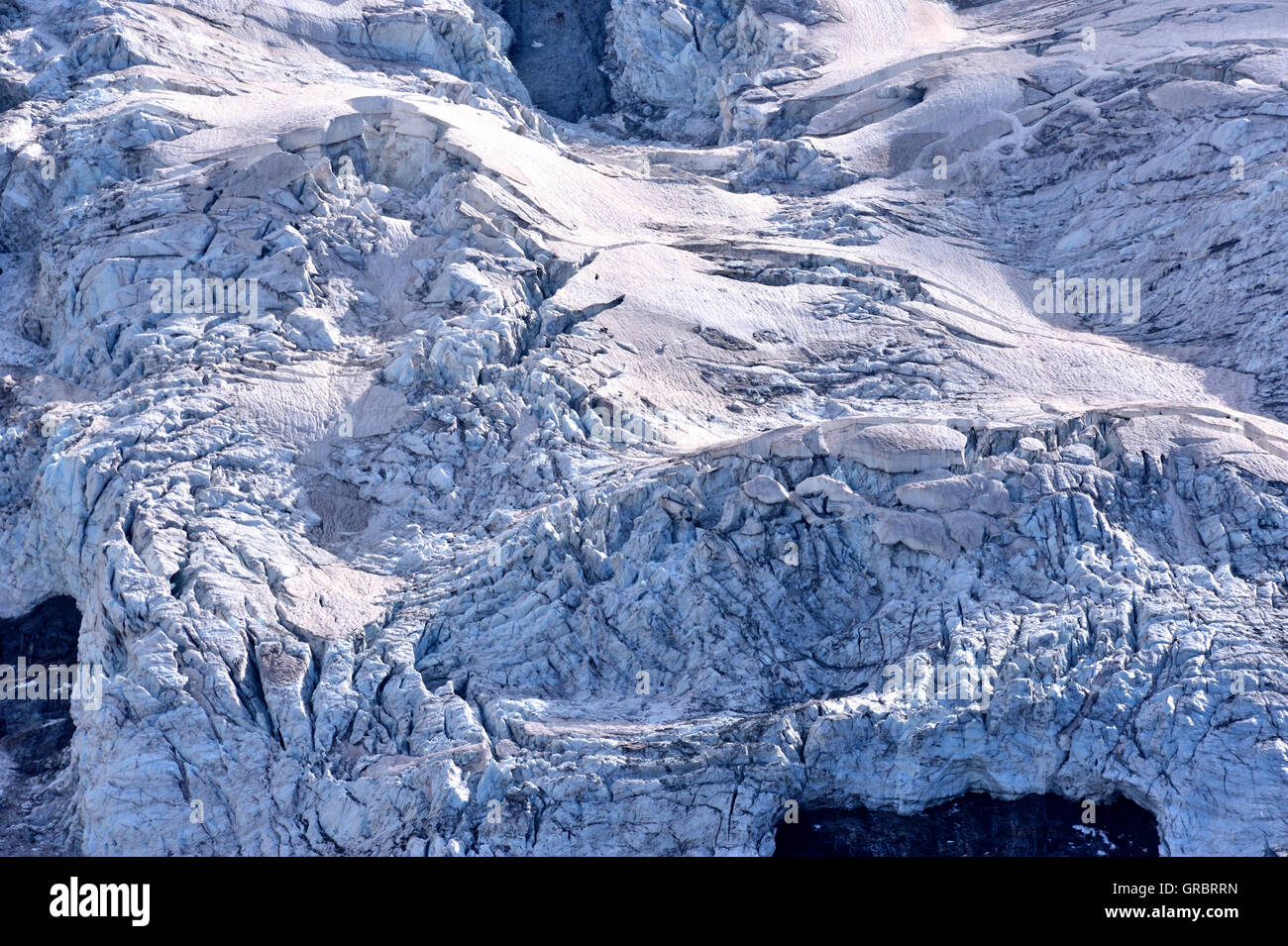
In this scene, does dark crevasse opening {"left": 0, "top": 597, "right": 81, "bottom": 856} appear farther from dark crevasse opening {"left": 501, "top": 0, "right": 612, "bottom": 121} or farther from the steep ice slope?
dark crevasse opening {"left": 501, "top": 0, "right": 612, "bottom": 121}

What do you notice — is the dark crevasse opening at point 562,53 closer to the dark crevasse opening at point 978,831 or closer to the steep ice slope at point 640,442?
the steep ice slope at point 640,442

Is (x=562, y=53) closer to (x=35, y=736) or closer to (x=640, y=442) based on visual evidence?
(x=640, y=442)

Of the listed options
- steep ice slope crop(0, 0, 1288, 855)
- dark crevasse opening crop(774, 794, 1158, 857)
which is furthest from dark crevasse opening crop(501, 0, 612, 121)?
dark crevasse opening crop(774, 794, 1158, 857)

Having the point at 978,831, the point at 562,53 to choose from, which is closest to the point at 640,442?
the point at 978,831

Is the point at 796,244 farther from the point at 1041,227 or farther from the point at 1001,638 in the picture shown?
the point at 1001,638

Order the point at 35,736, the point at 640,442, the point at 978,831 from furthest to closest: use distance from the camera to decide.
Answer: the point at 640,442
the point at 35,736
the point at 978,831

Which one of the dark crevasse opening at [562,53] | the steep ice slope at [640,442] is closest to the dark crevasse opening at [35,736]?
the steep ice slope at [640,442]
